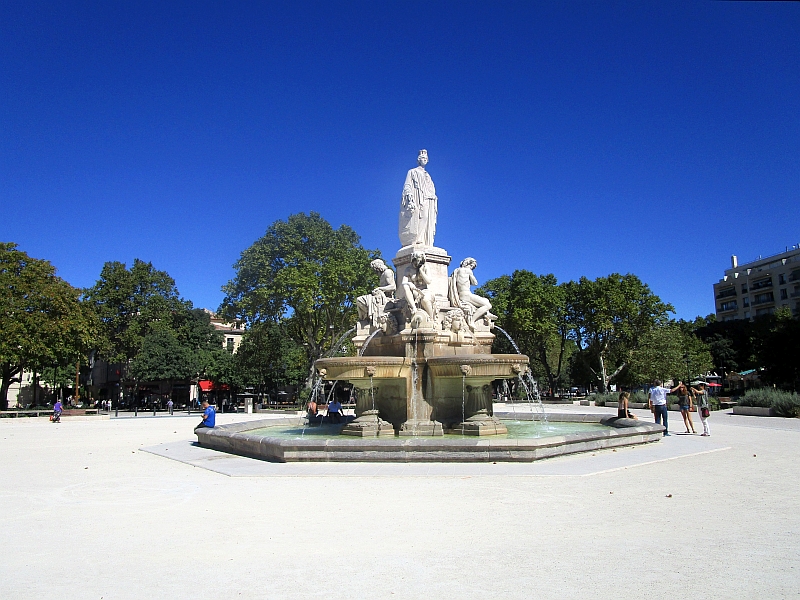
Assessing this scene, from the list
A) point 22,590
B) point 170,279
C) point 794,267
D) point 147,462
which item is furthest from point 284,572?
point 794,267

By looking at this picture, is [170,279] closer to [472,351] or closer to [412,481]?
[472,351]

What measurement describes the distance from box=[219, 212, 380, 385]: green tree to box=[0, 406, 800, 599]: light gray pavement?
96.2ft

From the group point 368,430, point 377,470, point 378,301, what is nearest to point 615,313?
point 378,301

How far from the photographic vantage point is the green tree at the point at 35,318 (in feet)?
115

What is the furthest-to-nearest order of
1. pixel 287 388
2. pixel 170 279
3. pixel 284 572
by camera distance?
pixel 287 388 → pixel 170 279 → pixel 284 572

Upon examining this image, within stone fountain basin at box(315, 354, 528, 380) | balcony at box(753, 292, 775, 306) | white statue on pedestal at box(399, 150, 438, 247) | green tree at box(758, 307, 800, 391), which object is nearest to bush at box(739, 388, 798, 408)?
green tree at box(758, 307, 800, 391)

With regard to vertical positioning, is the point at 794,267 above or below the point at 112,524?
above

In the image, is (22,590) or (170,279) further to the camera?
(170,279)

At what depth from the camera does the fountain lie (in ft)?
35.6

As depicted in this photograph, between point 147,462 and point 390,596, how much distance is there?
9.47 metres

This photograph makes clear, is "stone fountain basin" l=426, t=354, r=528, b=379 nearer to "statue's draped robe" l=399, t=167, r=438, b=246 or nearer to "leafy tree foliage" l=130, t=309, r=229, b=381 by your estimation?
"statue's draped robe" l=399, t=167, r=438, b=246

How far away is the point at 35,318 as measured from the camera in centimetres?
3578

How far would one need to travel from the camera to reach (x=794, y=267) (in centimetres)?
7394

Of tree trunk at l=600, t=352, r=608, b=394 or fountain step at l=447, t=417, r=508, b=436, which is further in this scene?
tree trunk at l=600, t=352, r=608, b=394
